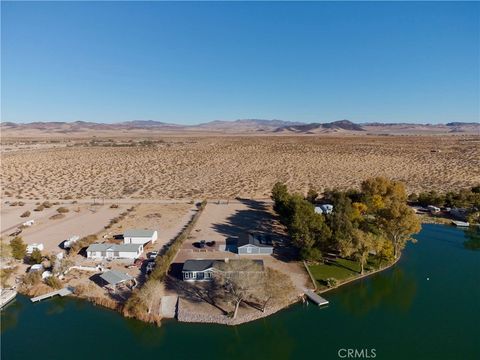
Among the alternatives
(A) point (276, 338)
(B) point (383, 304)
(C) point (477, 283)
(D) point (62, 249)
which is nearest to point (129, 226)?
(D) point (62, 249)

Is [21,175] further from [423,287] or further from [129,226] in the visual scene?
[423,287]

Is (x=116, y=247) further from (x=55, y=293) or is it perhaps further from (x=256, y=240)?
(x=256, y=240)

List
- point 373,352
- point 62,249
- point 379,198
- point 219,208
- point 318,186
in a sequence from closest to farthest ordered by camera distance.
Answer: point 373,352 → point 62,249 → point 379,198 → point 219,208 → point 318,186

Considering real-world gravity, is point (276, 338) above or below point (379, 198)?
below

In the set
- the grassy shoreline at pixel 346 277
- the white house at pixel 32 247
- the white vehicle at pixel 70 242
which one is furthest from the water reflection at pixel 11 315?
the grassy shoreline at pixel 346 277

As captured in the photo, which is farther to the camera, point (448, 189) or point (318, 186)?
point (318, 186)

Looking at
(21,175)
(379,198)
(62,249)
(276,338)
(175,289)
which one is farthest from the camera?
(21,175)
